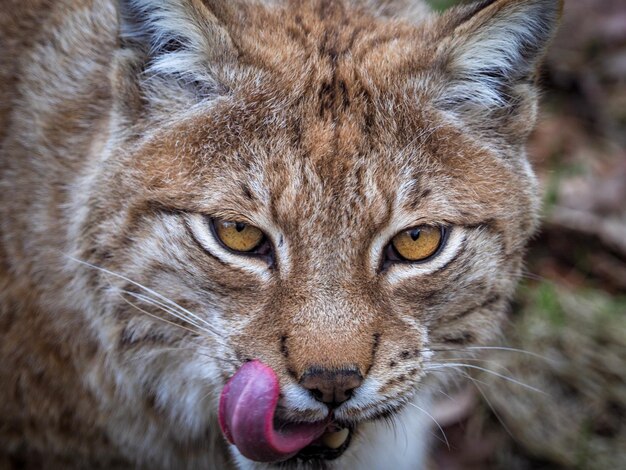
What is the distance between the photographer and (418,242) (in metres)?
3.62

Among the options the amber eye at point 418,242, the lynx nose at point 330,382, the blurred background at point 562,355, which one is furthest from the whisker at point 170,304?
the blurred background at point 562,355

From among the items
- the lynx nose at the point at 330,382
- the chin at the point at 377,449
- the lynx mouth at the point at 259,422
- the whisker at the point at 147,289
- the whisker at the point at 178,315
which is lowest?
the chin at the point at 377,449

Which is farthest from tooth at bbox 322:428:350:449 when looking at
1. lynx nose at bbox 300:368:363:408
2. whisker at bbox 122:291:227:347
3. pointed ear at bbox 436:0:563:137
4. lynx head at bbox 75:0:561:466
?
pointed ear at bbox 436:0:563:137

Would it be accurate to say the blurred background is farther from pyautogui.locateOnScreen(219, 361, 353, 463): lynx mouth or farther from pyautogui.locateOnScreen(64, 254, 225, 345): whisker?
pyautogui.locateOnScreen(64, 254, 225, 345): whisker

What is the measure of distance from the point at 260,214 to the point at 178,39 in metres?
0.83

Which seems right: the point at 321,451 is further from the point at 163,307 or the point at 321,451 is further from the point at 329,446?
the point at 163,307

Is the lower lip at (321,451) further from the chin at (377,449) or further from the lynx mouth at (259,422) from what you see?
the lynx mouth at (259,422)

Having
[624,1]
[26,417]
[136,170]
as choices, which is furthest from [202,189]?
[624,1]

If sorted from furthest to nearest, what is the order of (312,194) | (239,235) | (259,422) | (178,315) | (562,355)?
(562,355) < (178,315) < (239,235) < (312,194) < (259,422)

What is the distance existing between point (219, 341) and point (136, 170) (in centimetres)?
80

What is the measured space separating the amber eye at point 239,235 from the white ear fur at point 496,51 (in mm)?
993

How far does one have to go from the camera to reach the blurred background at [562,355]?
511 centimetres

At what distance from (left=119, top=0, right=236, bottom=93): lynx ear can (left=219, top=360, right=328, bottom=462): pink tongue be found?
1229 mm

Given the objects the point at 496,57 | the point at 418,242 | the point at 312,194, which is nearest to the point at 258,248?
the point at 312,194
